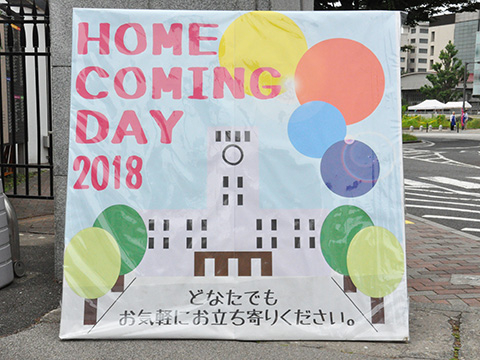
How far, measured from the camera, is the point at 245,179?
11.3 feet

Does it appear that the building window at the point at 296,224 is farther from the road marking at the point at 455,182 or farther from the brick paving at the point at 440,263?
the road marking at the point at 455,182

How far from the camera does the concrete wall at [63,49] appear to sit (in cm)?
432

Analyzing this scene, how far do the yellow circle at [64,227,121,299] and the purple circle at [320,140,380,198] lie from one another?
1374mm

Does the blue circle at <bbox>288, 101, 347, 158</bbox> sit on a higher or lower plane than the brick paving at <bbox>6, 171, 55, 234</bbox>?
higher

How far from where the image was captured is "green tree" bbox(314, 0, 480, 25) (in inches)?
613

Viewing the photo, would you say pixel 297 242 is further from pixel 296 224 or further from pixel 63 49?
pixel 63 49

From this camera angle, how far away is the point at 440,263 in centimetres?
548

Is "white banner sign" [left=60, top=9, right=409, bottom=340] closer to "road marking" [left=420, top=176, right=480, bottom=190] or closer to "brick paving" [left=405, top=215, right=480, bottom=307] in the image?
"brick paving" [left=405, top=215, right=480, bottom=307]

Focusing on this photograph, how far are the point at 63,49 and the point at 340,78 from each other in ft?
7.22

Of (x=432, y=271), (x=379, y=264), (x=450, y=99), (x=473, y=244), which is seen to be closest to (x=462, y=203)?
(x=473, y=244)

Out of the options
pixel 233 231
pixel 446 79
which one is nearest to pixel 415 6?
pixel 233 231

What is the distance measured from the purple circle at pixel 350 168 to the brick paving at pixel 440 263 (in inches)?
53.6

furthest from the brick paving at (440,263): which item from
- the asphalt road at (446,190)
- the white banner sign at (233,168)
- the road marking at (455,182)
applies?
the road marking at (455,182)

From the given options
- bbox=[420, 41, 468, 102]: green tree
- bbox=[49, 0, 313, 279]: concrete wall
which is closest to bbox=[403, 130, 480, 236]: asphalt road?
bbox=[49, 0, 313, 279]: concrete wall
